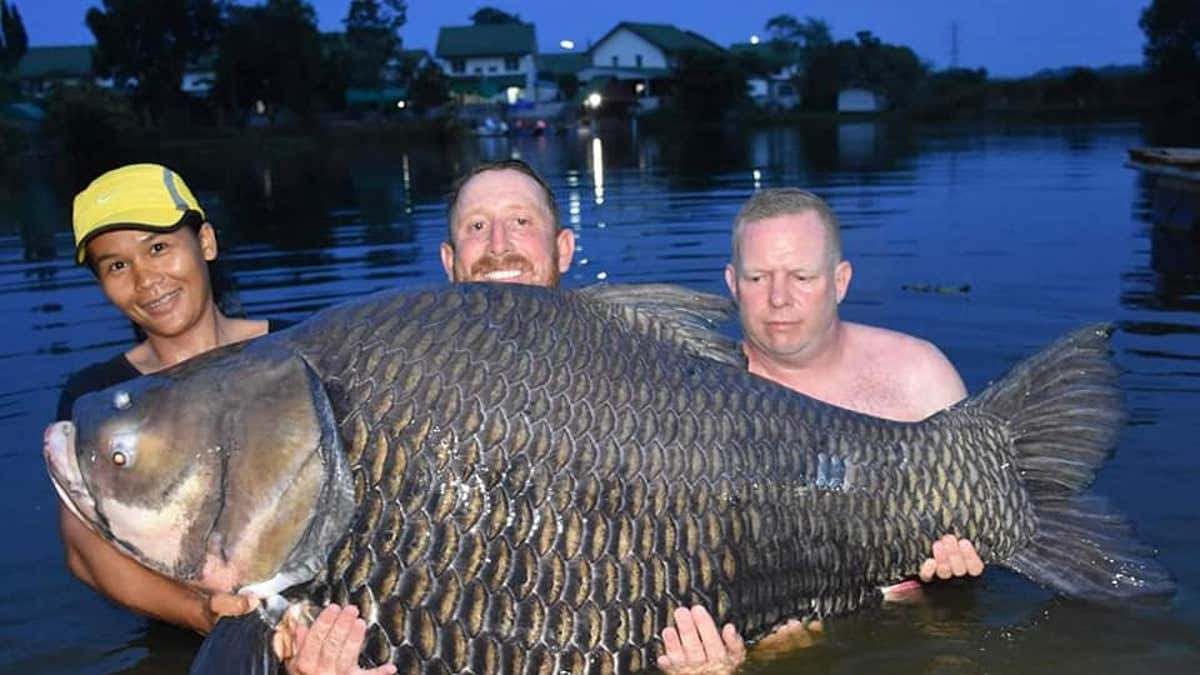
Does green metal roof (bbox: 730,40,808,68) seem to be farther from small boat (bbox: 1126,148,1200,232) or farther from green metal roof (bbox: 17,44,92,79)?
small boat (bbox: 1126,148,1200,232)

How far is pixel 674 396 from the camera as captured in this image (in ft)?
11.0

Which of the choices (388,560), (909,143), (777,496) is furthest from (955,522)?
(909,143)

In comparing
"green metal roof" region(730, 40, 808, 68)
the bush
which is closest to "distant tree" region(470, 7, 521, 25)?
"green metal roof" region(730, 40, 808, 68)

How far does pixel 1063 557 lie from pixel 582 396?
1.76 m

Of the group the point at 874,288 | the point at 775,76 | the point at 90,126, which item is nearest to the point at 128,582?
the point at 874,288

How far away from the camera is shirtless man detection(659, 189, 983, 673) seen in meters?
4.45

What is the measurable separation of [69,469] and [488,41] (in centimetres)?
8289

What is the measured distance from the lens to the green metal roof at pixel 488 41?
82.0 metres

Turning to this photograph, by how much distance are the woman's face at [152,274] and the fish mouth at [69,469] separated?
136 cm

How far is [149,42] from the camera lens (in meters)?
53.3

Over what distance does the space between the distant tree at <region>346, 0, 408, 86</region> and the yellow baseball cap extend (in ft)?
204

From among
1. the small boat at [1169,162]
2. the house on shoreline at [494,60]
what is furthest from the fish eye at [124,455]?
the house on shoreline at [494,60]

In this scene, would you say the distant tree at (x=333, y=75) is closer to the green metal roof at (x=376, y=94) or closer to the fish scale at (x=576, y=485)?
the green metal roof at (x=376, y=94)

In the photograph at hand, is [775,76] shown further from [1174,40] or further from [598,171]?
[598,171]
